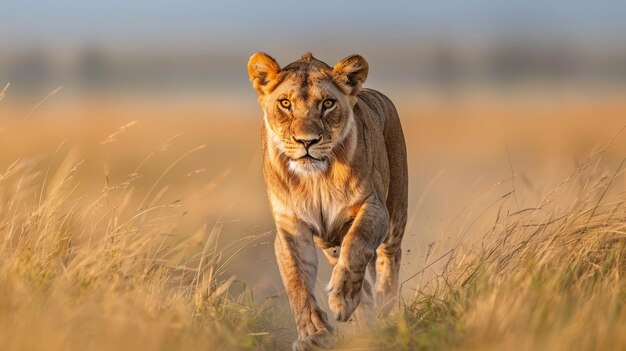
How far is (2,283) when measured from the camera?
19.0 feet

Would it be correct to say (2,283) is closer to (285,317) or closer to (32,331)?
(32,331)

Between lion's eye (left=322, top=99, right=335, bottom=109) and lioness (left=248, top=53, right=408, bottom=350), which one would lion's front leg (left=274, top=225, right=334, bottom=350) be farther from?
lion's eye (left=322, top=99, right=335, bottom=109)

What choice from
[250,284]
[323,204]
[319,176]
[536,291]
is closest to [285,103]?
[319,176]

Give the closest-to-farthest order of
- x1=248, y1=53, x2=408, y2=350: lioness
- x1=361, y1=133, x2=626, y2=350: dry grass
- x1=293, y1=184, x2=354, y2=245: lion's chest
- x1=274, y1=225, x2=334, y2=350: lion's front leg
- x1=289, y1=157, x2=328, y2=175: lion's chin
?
x1=361, y1=133, x2=626, y2=350: dry grass, x1=274, y1=225, x2=334, y2=350: lion's front leg, x1=248, y1=53, x2=408, y2=350: lioness, x1=289, y1=157, x2=328, y2=175: lion's chin, x1=293, y1=184, x2=354, y2=245: lion's chest

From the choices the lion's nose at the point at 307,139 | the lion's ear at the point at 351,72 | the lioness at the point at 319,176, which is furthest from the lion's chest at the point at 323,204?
the lion's ear at the point at 351,72

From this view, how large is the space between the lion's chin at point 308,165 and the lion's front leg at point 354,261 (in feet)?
1.11

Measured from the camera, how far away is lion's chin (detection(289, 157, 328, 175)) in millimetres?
7000

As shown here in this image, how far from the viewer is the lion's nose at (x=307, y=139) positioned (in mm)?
6898

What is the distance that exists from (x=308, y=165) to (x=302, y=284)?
1.98ft

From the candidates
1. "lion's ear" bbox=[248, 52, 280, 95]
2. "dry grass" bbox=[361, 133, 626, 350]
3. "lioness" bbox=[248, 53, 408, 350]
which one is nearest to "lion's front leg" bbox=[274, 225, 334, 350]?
"lioness" bbox=[248, 53, 408, 350]

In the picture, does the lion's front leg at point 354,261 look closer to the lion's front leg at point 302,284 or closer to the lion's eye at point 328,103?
the lion's front leg at point 302,284

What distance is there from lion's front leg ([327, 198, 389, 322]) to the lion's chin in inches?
13.3

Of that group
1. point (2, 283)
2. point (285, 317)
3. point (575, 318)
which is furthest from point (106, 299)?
point (285, 317)

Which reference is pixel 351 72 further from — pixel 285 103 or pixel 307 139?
pixel 307 139
